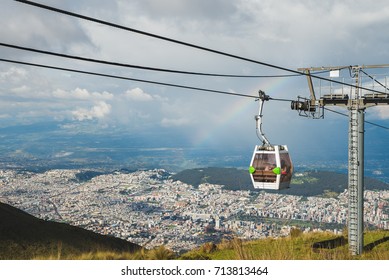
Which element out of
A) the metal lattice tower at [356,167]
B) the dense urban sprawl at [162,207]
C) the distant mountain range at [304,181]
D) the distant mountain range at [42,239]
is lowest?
the dense urban sprawl at [162,207]

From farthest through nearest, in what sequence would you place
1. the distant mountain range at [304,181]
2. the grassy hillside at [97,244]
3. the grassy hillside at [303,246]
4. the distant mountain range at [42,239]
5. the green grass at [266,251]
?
1. the distant mountain range at [304,181]
2. the distant mountain range at [42,239]
3. the grassy hillside at [97,244]
4. the grassy hillside at [303,246]
5. the green grass at [266,251]

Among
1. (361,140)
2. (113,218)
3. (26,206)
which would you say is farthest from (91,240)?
(26,206)

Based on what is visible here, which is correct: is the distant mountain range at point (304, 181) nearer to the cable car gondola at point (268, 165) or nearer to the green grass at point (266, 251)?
the green grass at point (266, 251)

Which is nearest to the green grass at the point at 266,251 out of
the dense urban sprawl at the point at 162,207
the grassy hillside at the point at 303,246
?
the grassy hillside at the point at 303,246

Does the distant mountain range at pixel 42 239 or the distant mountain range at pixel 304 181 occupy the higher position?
the distant mountain range at pixel 42 239

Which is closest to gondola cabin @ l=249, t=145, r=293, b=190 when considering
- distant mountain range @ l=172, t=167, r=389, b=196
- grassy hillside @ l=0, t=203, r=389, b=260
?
grassy hillside @ l=0, t=203, r=389, b=260

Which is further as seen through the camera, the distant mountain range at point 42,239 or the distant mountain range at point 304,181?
the distant mountain range at point 304,181

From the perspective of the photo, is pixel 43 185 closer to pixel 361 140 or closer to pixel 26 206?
pixel 26 206
